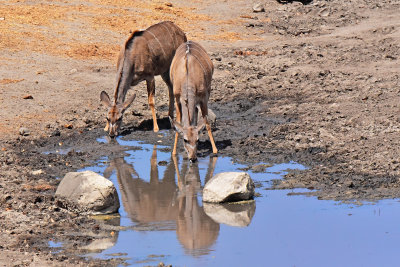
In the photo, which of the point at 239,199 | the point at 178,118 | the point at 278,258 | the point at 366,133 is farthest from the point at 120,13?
the point at 278,258

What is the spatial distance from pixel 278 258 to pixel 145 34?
7349 mm

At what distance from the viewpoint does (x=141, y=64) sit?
13.9 meters

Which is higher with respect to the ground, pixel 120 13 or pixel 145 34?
pixel 145 34

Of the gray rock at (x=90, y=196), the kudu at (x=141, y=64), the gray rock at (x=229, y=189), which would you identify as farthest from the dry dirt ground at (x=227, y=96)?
the gray rock at (x=229, y=189)

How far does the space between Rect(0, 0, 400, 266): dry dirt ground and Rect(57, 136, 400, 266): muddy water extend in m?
0.41

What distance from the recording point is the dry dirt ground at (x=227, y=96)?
9938 mm

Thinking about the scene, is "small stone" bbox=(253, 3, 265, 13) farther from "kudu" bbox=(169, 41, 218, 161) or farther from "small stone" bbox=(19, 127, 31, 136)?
"small stone" bbox=(19, 127, 31, 136)

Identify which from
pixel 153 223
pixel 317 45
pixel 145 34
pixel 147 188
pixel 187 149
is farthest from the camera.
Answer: pixel 317 45

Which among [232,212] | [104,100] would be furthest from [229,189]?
[104,100]

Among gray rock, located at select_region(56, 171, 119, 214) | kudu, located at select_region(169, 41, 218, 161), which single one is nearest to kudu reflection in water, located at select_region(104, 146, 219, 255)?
gray rock, located at select_region(56, 171, 119, 214)

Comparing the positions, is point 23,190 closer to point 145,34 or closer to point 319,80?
point 145,34

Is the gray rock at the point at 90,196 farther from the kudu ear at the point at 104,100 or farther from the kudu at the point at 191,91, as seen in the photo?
the kudu ear at the point at 104,100

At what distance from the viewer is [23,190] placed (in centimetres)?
1012

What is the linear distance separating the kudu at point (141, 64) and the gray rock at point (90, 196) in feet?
13.4
